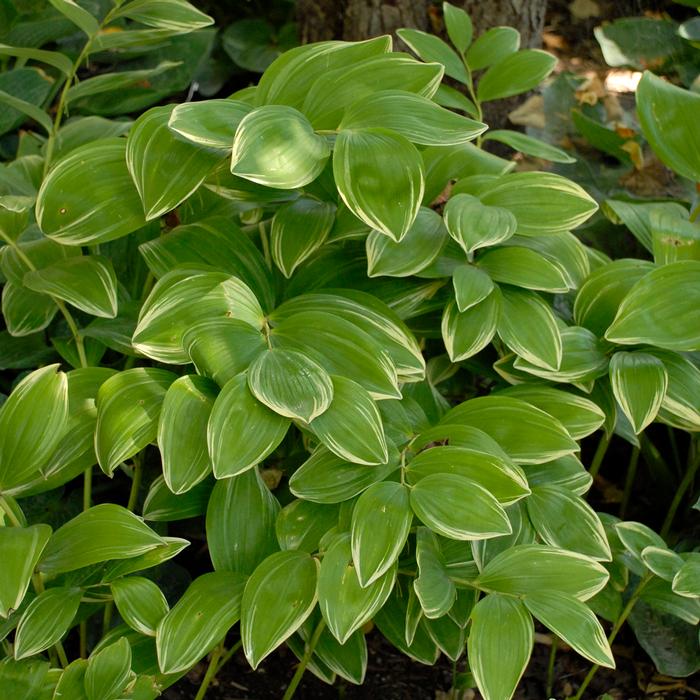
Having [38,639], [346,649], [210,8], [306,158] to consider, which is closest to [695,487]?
[346,649]

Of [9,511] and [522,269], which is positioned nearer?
[9,511]

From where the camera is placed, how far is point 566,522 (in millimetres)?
1288

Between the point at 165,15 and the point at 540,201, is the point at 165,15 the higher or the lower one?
the higher one

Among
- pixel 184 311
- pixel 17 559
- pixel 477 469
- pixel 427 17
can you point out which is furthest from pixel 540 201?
pixel 427 17

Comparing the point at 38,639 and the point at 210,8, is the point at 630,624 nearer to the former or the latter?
the point at 38,639

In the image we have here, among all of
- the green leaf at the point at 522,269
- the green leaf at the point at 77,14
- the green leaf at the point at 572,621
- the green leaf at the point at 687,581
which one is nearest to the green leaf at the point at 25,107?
the green leaf at the point at 77,14

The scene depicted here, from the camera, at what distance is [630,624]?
160 cm

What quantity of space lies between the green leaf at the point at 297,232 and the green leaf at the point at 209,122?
0.17 meters

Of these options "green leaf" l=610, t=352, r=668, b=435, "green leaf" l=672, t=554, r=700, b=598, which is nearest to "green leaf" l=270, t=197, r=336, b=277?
"green leaf" l=610, t=352, r=668, b=435

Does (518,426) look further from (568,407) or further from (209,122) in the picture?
(209,122)

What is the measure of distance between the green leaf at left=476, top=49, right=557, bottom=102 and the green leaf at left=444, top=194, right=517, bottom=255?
48cm

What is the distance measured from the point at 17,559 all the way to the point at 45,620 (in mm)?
118

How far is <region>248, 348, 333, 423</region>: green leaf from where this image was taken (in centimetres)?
107

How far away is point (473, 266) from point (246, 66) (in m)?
1.60
